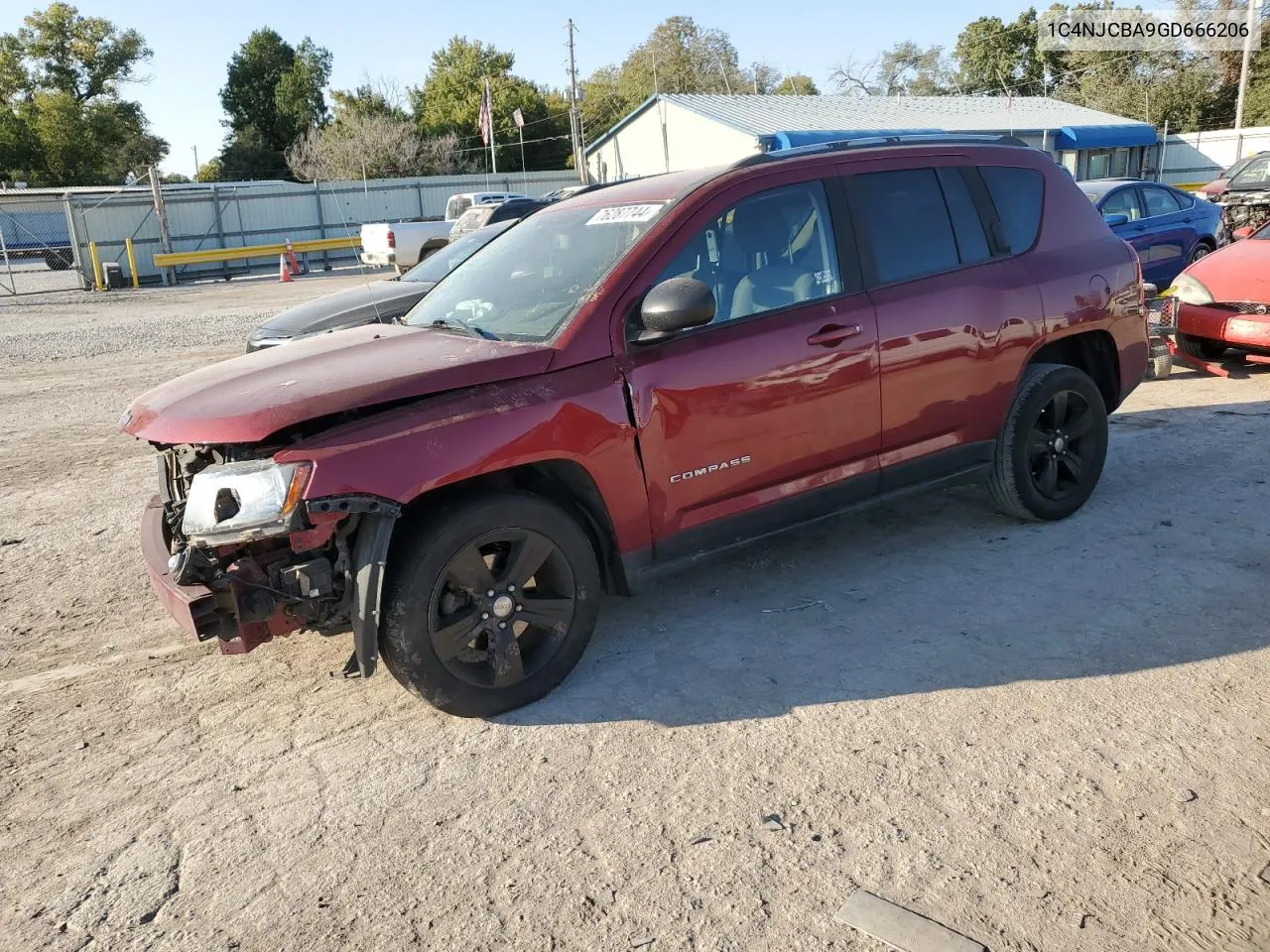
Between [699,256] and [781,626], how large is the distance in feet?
5.25

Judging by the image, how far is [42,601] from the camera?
499 cm

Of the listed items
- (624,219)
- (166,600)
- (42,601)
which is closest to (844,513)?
(624,219)

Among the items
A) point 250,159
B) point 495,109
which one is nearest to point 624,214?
point 495,109

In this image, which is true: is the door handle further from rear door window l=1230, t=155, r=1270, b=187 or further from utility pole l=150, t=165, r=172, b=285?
utility pole l=150, t=165, r=172, b=285

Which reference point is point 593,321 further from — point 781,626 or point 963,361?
point 963,361

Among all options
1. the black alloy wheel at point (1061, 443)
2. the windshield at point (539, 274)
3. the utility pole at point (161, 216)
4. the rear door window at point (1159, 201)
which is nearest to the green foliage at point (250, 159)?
the utility pole at point (161, 216)

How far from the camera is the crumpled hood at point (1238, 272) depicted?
8.28 metres

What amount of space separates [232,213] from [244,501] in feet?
109

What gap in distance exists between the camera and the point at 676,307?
3.66m

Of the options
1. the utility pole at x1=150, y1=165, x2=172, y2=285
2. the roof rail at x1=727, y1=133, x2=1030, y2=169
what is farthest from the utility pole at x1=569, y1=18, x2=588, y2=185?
the roof rail at x1=727, y1=133, x2=1030, y2=169

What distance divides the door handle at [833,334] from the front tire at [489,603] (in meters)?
1.33

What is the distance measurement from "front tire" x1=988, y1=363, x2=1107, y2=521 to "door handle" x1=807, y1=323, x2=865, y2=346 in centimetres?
122

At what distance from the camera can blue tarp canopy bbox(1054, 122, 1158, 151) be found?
36125 mm

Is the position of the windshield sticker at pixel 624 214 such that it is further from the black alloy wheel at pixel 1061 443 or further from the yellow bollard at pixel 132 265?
the yellow bollard at pixel 132 265
